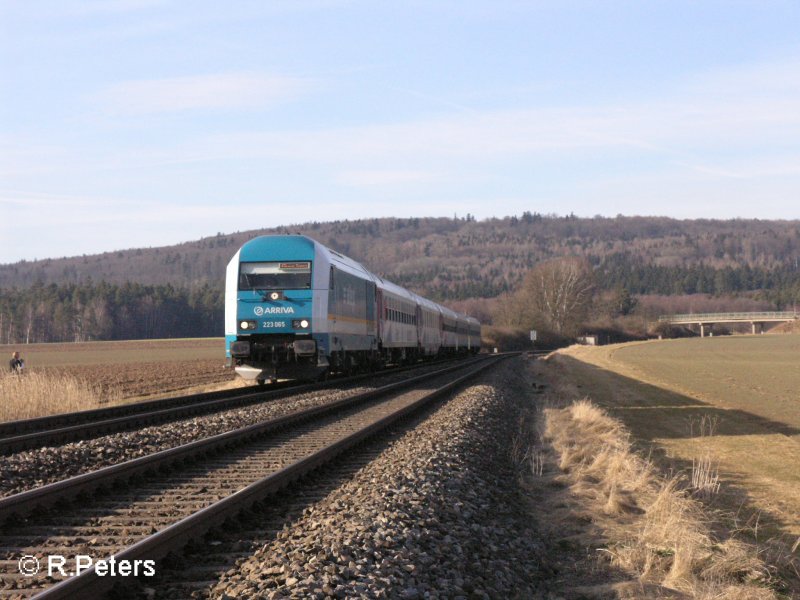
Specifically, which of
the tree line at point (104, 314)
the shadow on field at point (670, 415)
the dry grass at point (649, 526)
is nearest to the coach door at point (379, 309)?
the shadow on field at point (670, 415)

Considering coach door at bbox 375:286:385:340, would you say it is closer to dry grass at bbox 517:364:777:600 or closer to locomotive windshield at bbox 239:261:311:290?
locomotive windshield at bbox 239:261:311:290

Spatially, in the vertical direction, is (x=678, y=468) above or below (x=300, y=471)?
below

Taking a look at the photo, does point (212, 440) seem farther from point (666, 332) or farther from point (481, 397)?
point (666, 332)

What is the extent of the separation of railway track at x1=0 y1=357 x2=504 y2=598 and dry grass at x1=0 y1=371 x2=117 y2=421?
7.71 metres

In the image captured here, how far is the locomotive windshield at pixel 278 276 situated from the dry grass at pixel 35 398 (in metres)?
4.75

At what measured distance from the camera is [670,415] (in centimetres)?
2672

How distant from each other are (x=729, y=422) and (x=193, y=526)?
22291 mm

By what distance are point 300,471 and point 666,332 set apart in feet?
538

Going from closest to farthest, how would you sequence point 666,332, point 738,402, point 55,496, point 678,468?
point 55,496, point 678,468, point 738,402, point 666,332

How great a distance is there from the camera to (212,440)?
1129 centimetres

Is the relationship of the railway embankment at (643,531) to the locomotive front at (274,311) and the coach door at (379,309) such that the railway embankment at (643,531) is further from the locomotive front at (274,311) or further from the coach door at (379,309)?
the coach door at (379,309)

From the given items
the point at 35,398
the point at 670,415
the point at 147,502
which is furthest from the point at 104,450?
the point at 670,415

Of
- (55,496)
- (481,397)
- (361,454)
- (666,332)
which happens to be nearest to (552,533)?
(361,454)

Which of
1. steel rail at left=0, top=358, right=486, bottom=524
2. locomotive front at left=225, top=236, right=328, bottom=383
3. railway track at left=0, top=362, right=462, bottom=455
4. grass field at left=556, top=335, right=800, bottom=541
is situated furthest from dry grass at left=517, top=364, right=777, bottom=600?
locomotive front at left=225, top=236, right=328, bottom=383
